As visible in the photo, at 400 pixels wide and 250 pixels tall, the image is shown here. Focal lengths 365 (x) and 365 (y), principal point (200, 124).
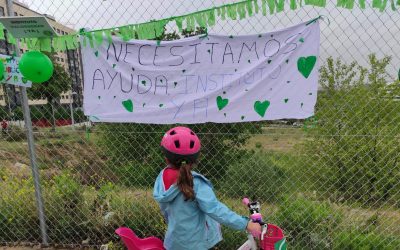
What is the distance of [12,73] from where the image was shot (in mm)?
3525

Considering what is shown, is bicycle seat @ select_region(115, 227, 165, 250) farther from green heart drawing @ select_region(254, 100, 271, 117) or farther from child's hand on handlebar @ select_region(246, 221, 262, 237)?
green heart drawing @ select_region(254, 100, 271, 117)

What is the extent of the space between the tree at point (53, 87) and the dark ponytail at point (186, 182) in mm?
2182

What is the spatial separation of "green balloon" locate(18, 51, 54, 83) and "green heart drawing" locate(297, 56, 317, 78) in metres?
2.17

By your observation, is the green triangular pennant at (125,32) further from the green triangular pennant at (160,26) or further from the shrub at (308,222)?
the shrub at (308,222)

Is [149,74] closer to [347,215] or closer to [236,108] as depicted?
[236,108]

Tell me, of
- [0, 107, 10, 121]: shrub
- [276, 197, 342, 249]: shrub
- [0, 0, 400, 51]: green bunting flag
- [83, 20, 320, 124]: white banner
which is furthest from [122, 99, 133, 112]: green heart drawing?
[276, 197, 342, 249]: shrub

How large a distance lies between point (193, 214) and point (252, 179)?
4.67m

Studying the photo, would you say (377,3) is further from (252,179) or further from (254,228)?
(252,179)

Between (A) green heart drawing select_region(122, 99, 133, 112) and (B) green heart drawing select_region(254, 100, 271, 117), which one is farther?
(A) green heart drawing select_region(122, 99, 133, 112)

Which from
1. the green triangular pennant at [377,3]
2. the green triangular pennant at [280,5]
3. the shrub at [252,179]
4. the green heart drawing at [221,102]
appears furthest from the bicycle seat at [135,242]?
the shrub at [252,179]

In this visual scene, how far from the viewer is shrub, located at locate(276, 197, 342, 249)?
11.6ft

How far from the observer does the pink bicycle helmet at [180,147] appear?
89.1 inches

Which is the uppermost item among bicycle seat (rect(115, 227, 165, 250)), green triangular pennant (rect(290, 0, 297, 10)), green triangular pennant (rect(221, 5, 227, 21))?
green triangular pennant (rect(290, 0, 297, 10))

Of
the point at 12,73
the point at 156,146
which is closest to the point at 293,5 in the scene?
the point at 12,73
